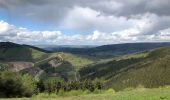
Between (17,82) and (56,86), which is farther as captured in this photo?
(56,86)

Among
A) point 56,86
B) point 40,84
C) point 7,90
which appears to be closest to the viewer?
point 7,90

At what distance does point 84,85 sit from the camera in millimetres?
161375

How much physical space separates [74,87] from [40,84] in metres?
18.5

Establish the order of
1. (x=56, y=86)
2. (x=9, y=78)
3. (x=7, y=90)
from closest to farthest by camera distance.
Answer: (x=7, y=90), (x=9, y=78), (x=56, y=86)

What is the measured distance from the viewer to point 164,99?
30969 millimetres

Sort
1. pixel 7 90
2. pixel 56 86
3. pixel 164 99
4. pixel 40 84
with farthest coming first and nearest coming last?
1. pixel 56 86
2. pixel 40 84
3. pixel 7 90
4. pixel 164 99

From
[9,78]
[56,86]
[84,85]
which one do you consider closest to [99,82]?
[84,85]

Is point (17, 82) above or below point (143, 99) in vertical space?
below

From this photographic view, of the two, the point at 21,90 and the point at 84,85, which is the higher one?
the point at 21,90

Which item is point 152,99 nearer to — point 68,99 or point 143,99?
point 143,99

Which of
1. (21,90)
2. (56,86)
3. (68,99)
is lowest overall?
(56,86)

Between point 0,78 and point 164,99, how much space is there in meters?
54.1

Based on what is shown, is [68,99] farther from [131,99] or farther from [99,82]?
[99,82]

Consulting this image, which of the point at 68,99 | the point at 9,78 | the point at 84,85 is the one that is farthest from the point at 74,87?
the point at 68,99
